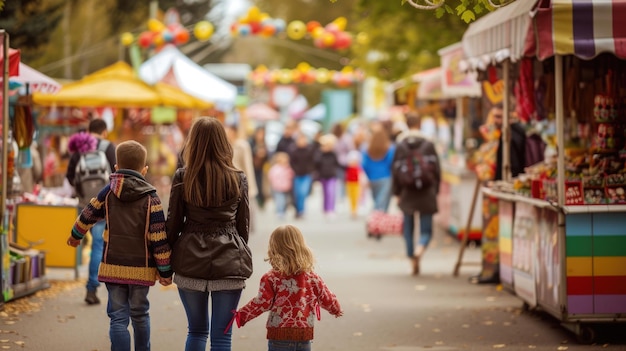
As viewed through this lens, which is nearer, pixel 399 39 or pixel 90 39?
pixel 399 39

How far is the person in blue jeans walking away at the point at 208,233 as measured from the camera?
746 centimetres

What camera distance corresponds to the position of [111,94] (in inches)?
794

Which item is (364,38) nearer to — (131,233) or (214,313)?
(131,233)

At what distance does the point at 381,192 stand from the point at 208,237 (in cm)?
1549

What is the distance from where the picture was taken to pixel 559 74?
1001 centimetres

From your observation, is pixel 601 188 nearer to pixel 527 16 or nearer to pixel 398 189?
pixel 527 16

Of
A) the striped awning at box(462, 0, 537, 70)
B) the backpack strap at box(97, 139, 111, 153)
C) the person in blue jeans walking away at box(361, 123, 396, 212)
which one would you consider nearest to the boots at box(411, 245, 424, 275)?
the striped awning at box(462, 0, 537, 70)

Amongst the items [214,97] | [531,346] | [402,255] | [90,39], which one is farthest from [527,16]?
[90,39]

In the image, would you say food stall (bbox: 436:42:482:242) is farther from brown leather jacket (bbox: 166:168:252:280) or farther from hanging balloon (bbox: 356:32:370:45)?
brown leather jacket (bbox: 166:168:252:280)

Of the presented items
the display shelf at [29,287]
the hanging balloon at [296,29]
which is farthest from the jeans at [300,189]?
the display shelf at [29,287]

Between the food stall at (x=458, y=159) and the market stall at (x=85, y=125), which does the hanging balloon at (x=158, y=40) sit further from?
the food stall at (x=458, y=159)

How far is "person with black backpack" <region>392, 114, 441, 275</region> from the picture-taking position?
604 inches

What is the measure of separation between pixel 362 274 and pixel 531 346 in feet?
20.1

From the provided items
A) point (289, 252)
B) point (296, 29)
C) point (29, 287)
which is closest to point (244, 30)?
point (296, 29)
